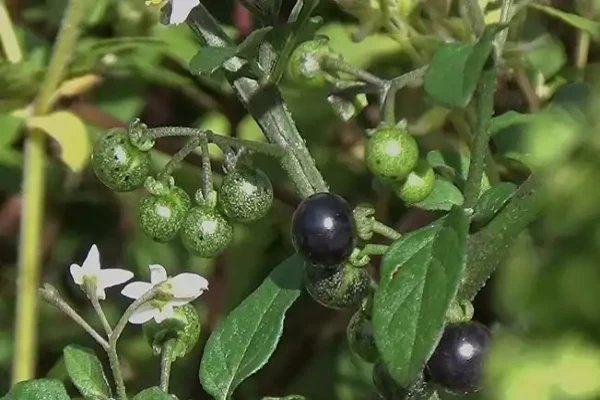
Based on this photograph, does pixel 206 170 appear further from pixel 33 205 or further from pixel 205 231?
pixel 33 205

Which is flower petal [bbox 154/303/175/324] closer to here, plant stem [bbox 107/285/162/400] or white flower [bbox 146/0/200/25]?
plant stem [bbox 107/285/162/400]

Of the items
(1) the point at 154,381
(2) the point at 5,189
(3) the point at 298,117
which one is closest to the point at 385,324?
(3) the point at 298,117

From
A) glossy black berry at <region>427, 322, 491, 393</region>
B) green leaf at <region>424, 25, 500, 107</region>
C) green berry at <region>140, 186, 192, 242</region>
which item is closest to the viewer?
green leaf at <region>424, 25, 500, 107</region>

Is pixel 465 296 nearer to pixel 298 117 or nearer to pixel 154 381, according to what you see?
pixel 298 117

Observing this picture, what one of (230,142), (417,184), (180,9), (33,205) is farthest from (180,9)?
(33,205)

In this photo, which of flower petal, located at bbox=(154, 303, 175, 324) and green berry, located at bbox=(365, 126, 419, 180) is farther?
flower petal, located at bbox=(154, 303, 175, 324)

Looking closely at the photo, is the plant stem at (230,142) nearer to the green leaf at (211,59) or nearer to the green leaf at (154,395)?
the green leaf at (211,59)

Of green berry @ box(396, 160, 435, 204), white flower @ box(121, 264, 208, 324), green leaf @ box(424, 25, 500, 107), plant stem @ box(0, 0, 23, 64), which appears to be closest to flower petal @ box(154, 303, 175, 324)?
white flower @ box(121, 264, 208, 324)
